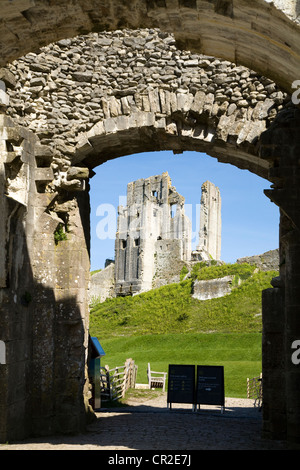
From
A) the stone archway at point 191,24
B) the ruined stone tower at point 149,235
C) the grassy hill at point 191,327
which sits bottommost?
the grassy hill at point 191,327

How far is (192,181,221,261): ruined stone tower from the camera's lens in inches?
2761

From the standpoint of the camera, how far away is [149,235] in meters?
61.8

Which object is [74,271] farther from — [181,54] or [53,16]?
[53,16]

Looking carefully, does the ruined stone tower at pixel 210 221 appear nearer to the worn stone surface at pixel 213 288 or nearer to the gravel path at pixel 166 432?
the worn stone surface at pixel 213 288

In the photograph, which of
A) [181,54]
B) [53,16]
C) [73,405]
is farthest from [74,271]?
[53,16]

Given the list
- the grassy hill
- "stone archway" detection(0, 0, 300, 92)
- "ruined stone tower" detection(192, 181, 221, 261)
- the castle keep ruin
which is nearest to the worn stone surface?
the grassy hill

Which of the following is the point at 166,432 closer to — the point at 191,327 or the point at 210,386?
the point at 210,386

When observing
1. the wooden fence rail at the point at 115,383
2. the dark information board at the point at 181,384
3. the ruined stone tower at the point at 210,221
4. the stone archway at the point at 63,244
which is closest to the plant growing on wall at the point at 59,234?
the stone archway at the point at 63,244

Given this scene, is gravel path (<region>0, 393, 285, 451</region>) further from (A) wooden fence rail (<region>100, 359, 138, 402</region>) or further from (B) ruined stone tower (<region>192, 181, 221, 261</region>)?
(B) ruined stone tower (<region>192, 181, 221, 261</region>)

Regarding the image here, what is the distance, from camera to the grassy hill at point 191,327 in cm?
2383

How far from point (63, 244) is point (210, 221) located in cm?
6070

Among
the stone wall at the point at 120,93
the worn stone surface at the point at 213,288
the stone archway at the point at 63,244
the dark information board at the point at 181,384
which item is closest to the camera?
the stone archway at the point at 63,244

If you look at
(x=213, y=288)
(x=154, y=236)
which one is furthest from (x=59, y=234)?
(x=154, y=236)

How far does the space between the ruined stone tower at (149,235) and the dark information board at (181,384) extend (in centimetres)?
4381
